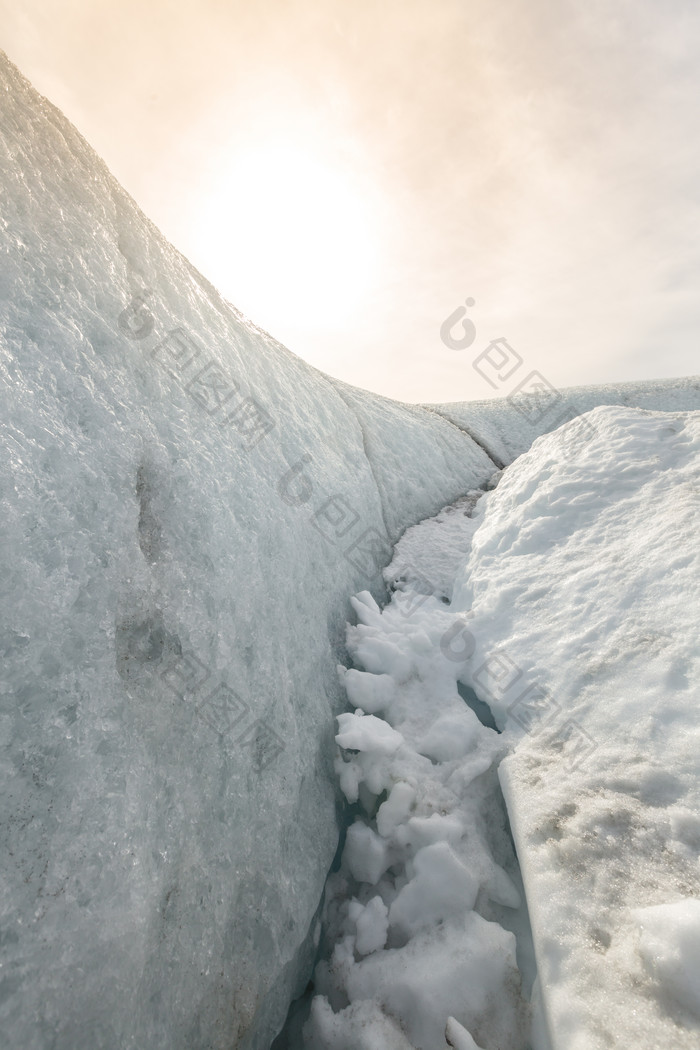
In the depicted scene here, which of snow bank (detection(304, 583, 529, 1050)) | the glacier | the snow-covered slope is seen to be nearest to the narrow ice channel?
snow bank (detection(304, 583, 529, 1050))

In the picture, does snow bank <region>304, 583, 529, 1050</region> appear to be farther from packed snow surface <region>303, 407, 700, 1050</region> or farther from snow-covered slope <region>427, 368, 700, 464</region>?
snow-covered slope <region>427, 368, 700, 464</region>

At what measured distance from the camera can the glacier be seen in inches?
46.8

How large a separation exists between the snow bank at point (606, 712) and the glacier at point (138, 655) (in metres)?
0.89

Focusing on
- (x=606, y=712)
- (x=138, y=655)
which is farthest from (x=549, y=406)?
(x=138, y=655)

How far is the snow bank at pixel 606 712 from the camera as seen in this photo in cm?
131

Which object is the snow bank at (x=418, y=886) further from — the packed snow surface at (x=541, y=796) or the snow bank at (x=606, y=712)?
the snow bank at (x=606, y=712)

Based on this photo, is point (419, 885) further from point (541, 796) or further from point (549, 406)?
point (549, 406)

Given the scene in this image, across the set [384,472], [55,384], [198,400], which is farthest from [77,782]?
[384,472]

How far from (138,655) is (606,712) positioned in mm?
1815

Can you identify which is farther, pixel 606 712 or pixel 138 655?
pixel 606 712

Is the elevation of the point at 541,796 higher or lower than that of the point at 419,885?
lower

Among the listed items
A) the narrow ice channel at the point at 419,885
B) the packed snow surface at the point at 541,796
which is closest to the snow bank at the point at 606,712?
the packed snow surface at the point at 541,796

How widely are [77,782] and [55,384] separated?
1.24 m

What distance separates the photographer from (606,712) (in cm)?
201
